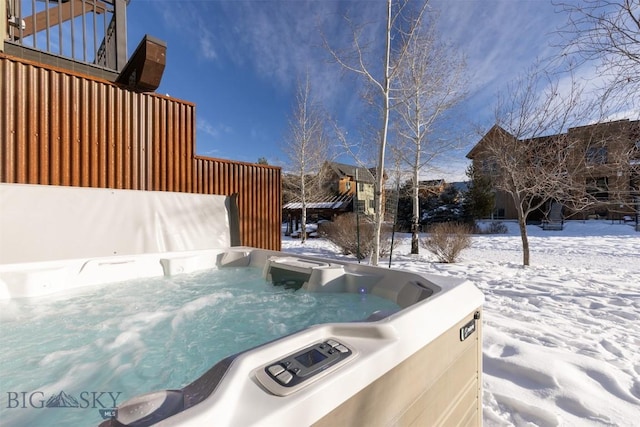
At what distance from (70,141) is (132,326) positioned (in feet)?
8.97

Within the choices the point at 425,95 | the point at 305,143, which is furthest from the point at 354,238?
the point at 305,143

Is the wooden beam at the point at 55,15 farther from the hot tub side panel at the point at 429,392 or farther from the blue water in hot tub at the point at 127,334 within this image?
the hot tub side panel at the point at 429,392

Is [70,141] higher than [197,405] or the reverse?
higher

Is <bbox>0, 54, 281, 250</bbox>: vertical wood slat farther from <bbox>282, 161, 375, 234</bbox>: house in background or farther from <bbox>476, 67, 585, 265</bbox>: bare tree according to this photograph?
<bbox>476, 67, 585, 265</bbox>: bare tree

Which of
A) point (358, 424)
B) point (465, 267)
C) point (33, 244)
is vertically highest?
point (33, 244)

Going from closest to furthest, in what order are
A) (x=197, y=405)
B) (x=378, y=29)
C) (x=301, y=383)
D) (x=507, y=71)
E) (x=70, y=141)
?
(x=197, y=405), (x=301, y=383), (x=70, y=141), (x=378, y=29), (x=507, y=71)

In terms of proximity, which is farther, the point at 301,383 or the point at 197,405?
the point at 301,383

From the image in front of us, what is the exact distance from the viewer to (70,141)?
3.32 m

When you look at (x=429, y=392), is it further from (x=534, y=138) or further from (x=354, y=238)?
(x=534, y=138)

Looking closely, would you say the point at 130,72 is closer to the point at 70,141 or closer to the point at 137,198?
the point at 70,141

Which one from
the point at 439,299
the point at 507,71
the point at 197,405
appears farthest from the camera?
the point at 507,71

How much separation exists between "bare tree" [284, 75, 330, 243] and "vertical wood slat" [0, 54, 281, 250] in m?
5.57

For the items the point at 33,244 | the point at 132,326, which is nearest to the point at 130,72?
the point at 33,244

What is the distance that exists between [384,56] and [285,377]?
5141mm
